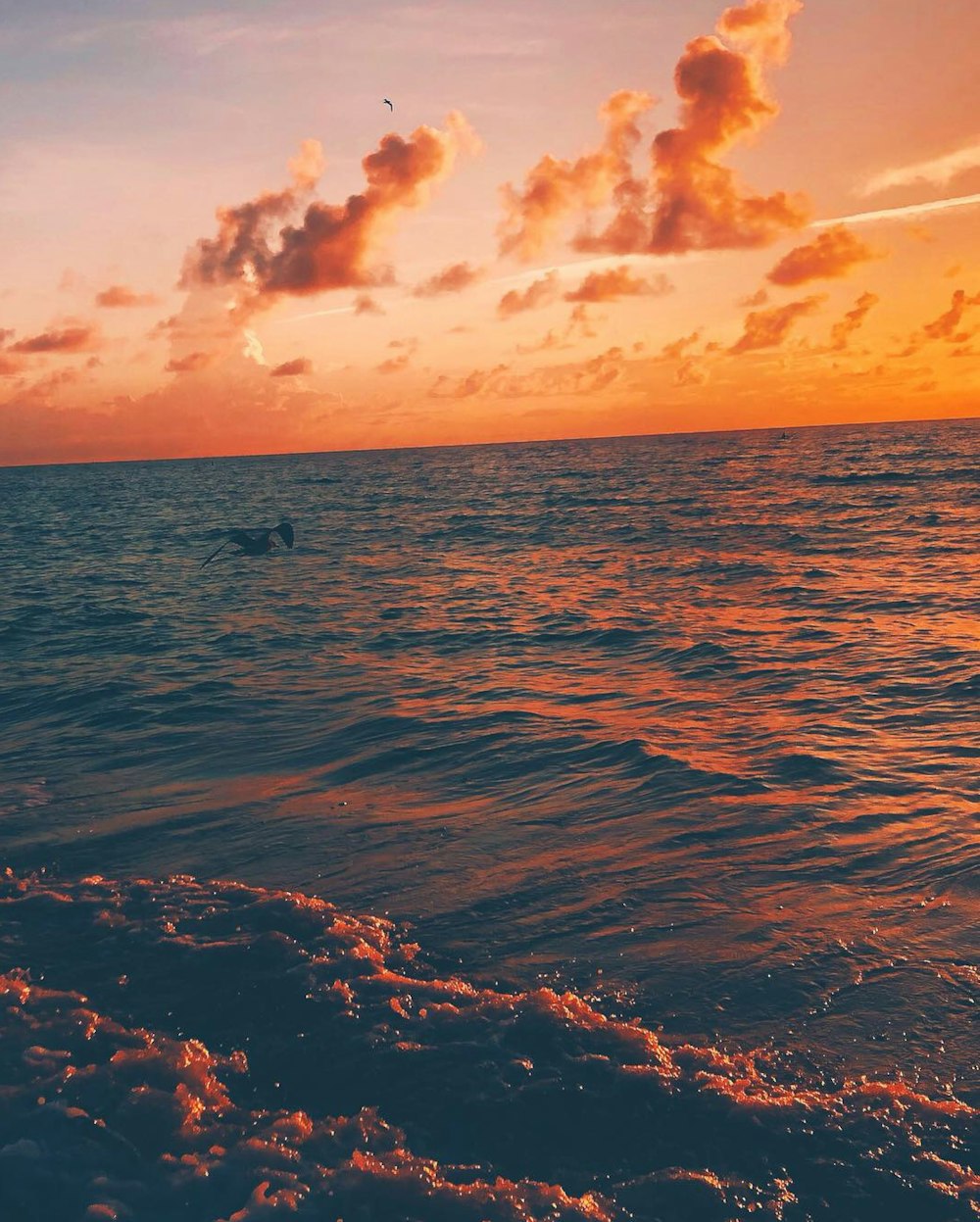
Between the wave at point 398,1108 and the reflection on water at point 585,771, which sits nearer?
the wave at point 398,1108

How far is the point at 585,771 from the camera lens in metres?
9.80

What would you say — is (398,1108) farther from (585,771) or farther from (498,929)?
(585,771)

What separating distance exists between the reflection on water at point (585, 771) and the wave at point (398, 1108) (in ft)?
1.38

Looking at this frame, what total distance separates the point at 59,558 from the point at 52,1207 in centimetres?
3817

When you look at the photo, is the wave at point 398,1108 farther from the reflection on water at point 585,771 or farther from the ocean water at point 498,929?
the reflection on water at point 585,771

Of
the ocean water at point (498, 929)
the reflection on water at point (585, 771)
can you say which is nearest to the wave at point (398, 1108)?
the ocean water at point (498, 929)

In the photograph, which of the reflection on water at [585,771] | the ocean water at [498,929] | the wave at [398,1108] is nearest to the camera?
the wave at [398,1108]

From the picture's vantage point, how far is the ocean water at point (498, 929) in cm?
421

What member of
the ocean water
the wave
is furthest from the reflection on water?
the wave

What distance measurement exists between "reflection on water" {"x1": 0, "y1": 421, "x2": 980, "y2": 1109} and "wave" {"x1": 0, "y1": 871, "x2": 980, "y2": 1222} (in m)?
→ 0.42

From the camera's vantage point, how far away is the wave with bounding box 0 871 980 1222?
400 cm

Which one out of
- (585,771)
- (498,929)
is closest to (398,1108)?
(498,929)

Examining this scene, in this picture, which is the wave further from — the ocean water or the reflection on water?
the reflection on water

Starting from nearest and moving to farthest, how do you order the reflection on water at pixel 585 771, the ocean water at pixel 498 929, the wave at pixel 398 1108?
1. the wave at pixel 398 1108
2. the ocean water at pixel 498 929
3. the reflection on water at pixel 585 771
